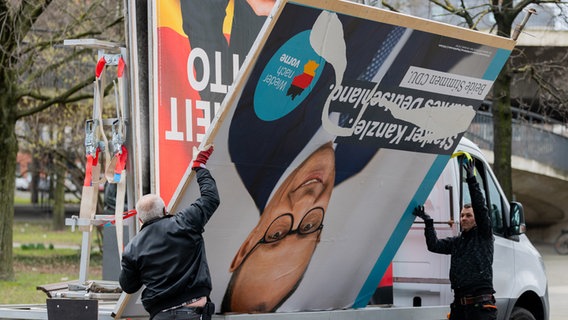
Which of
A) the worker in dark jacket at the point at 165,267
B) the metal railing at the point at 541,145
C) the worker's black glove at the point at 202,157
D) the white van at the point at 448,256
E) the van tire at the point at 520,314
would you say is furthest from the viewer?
the metal railing at the point at 541,145

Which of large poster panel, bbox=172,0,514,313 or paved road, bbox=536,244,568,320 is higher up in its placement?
large poster panel, bbox=172,0,514,313

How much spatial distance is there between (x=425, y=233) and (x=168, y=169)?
2.51m

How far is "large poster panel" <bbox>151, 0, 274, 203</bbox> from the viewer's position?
6.72 metres

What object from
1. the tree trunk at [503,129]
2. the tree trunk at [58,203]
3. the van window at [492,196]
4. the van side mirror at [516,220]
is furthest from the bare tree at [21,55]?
the tree trunk at [58,203]

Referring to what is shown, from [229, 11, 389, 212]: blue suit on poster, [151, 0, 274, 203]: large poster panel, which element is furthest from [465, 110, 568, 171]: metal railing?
[229, 11, 389, 212]: blue suit on poster

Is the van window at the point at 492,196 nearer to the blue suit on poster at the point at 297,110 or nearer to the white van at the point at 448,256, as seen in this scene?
the white van at the point at 448,256

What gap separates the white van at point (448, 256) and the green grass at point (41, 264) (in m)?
7.27

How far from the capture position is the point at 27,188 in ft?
239

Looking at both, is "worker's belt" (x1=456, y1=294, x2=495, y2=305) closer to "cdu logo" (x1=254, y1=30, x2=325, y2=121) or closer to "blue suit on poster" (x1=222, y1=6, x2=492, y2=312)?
"blue suit on poster" (x1=222, y1=6, x2=492, y2=312)

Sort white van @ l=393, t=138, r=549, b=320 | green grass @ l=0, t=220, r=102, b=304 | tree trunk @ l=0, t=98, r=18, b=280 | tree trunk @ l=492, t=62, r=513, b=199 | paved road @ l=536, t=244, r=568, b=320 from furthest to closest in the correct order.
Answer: tree trunk @ l=0, t=98, r=18, b=280
tree trunk @ l=492, t=62, r=513, b=199
green grass @ l=0, t=220, r=102, b=304
paved road @ l=536, t=244, r=568, b=320
white van @ l=393, t=138, r=549, b=320

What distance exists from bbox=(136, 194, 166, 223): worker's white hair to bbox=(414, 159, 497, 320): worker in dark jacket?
8.73 feet

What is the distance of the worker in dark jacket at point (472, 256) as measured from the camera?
814 centimetres

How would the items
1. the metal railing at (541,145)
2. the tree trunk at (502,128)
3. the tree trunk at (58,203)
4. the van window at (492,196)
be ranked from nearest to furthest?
the van window at (492,196)
the tree trunk at (502,128)
the metal railing at (541,145)
the tree trunk at (58,203)

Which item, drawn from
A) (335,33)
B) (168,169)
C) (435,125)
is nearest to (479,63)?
(435,125)
